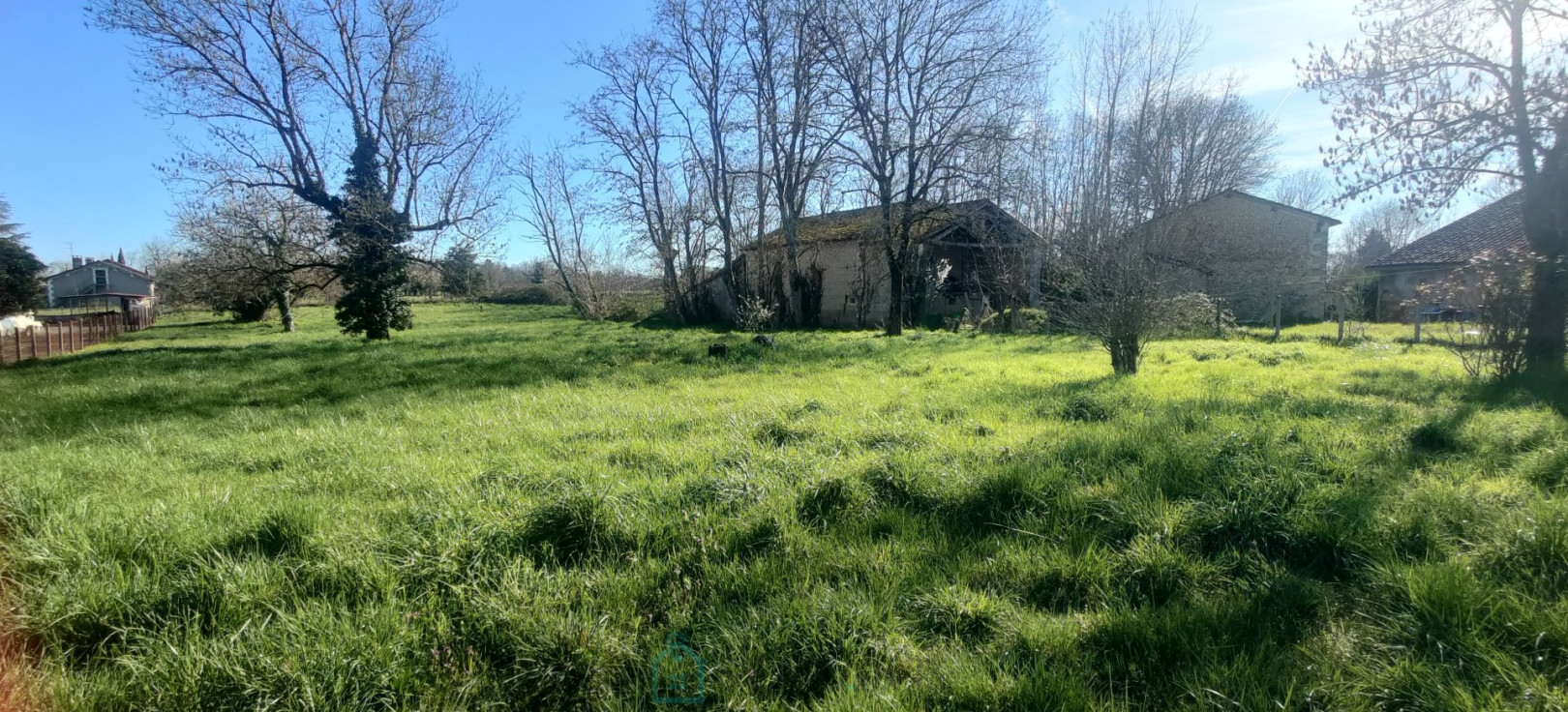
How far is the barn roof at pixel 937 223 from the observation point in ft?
68.0

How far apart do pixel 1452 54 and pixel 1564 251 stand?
281cm

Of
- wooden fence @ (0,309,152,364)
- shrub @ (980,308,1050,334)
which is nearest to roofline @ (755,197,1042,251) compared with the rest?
shrub @ (980,308,1050,334)

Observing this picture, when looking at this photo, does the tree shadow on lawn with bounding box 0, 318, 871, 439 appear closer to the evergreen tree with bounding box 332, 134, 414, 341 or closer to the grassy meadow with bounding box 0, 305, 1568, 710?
the grassy meadow with bounding box 0, 305, 1568, 710

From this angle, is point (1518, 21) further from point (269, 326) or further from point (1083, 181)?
point (269, 326)

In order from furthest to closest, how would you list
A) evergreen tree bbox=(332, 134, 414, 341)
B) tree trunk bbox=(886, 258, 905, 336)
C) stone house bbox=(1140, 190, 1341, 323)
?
stone house bbox=(1140, 190, 1341, 323), tree trunk bbox=(886, 258, 905, 336), evergreen tree bbox=(332, 134, 414, 341)

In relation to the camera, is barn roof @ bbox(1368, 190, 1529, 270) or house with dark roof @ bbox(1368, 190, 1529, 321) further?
house with dark roof @ bbox(1368, 190, 1529, 321)

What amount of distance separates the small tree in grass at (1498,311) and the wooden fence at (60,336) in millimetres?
29506

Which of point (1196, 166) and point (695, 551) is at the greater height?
point (1196, 166)

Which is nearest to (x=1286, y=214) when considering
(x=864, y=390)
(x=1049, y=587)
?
(x=864, y=390)

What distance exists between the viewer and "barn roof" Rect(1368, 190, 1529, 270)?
70.4 ft

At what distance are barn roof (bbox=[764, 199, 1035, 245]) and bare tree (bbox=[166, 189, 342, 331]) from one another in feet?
54.1

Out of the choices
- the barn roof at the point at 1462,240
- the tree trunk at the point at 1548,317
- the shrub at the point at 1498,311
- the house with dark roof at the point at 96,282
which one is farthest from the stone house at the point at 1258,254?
the house with dark roof at the point at 96,282

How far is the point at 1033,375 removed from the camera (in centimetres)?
881

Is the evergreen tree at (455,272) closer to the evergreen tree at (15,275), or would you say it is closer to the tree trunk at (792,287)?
the tree trunk at (792,287)
